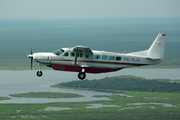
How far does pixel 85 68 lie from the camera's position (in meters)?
52.6

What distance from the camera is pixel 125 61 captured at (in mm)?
53094

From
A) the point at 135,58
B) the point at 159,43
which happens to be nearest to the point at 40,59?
the point at 135,58

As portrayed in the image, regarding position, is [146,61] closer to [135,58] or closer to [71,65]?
[135,58]

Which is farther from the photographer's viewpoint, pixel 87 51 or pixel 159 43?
pixel 159 43

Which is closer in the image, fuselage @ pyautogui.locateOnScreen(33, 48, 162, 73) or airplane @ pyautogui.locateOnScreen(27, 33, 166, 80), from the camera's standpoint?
airplane @ pyautogui.locateOnScreen(27, 33, 166, 80)

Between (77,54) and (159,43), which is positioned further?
(159,43)

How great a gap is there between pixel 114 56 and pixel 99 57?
2.23 metres

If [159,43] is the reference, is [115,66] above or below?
below

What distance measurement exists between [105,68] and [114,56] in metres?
2.21

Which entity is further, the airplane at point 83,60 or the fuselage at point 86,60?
the fuselage at point 86,60

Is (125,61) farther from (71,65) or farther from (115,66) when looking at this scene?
(71,65)

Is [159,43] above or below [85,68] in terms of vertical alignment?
above

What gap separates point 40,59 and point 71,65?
181 inches

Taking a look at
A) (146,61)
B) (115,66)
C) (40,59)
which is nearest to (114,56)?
(115,66)
